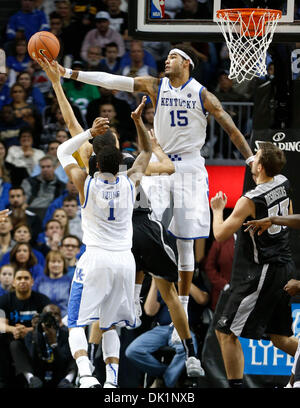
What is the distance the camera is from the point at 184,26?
838cm

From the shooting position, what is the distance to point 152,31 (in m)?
8.38

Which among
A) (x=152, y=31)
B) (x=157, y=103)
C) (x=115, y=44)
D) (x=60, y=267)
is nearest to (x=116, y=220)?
(x=157, y=103)

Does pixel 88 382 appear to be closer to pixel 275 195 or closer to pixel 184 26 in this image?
pixel 275 195

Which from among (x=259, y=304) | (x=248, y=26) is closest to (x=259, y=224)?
(x=259, y=304)

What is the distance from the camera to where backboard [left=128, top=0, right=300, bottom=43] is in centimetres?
837

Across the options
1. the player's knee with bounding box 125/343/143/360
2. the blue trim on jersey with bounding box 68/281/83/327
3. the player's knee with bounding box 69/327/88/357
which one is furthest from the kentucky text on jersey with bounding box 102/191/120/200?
the player's knee with bounding box 125/343/143/360

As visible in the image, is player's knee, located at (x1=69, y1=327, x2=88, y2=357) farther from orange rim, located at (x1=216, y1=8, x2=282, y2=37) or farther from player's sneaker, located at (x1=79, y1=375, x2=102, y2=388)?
orange rim, located at (x1=216, y1=8, x2=282, y2=37)

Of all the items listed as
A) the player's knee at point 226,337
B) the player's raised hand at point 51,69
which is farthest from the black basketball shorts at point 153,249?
the player's raised hand at point 51,69

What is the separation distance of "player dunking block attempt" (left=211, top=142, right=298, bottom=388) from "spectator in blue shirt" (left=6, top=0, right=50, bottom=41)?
5.07 meters

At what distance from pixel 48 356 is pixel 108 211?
8.43ft

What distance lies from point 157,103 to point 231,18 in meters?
1.08

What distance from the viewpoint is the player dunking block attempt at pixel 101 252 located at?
24.6 feet

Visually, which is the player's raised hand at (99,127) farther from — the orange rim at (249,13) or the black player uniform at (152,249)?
the orange rim at (249,13)

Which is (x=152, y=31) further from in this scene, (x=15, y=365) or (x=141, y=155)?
(x=15, y=365)
